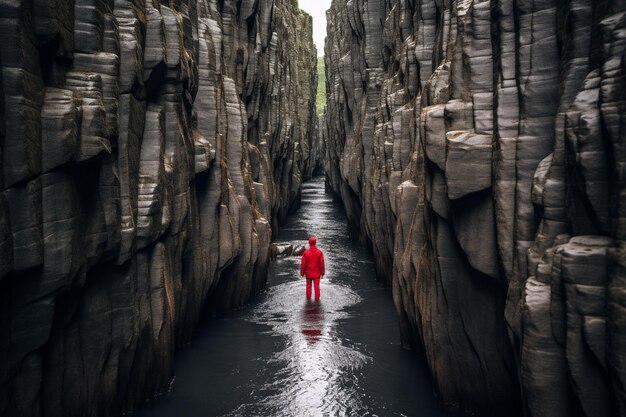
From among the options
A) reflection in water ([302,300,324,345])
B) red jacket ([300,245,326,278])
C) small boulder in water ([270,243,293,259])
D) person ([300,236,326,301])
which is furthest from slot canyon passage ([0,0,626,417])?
small boulder in water ([270,243,293,259])

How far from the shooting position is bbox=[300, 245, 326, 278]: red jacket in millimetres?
Answer: 21812

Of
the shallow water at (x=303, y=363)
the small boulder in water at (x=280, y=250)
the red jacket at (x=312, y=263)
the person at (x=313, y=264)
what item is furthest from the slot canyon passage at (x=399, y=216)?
the small boulder in water at (x=280, y=250)

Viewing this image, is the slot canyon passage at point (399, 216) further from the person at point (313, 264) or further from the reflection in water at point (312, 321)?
the person at point (313, 264)

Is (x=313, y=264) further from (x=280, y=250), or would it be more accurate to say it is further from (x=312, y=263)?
(x=280, y=250)

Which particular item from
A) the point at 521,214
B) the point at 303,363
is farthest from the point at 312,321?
the point at 521,214

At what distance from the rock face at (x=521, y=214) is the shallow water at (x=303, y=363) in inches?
58.1

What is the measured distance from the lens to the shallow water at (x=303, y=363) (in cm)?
1341

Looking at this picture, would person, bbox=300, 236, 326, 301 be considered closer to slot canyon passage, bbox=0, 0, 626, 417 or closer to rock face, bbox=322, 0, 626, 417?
slot canyon passage, bbox=0, 0, 626, 417

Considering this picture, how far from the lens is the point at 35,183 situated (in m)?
8.56

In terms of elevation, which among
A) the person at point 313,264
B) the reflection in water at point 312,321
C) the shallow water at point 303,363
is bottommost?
the shallow water at point 303,363

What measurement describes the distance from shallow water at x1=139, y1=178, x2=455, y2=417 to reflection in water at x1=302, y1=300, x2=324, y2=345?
34mm

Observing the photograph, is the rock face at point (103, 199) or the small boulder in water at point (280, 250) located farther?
the small boulder in water at point (280, 250)

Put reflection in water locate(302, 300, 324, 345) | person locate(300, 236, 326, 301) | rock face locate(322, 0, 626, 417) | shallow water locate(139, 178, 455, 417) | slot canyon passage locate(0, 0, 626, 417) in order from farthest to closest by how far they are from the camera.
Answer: person locate(300, 236, 326, 301) → reflection in water locate(302, 300, 324, 345) → shallow water locate(139, 178, 455, 417) → slot canyon passage locate(0, 0, 626, 417) → rock face locate(322, 0, 626, 417)

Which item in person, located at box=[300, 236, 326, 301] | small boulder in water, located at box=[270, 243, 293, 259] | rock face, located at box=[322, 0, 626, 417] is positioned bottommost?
small boulder in water, located at box=[270, 243, 293, 259]
